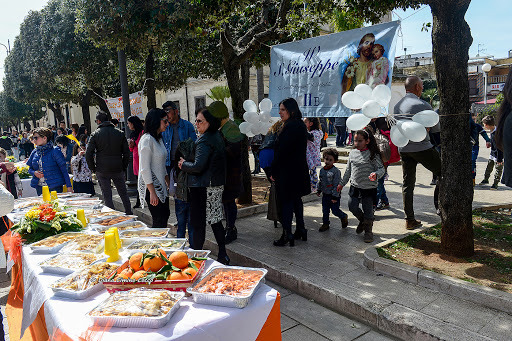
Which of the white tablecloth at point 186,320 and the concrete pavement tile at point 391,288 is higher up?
the white tablecloth at point 186,320

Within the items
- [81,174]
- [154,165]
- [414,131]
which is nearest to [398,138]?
[414,131]

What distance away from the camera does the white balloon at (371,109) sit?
423cm

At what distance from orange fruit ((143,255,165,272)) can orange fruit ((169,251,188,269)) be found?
80 mm

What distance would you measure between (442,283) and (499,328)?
2.23 ft

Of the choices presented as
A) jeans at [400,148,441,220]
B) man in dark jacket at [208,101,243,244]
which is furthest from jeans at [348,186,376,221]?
man in dark jacket at [208,101,243,244]

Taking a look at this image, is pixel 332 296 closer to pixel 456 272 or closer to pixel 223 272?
pixel 456 272

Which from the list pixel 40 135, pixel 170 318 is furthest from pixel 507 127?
pixel 40 135

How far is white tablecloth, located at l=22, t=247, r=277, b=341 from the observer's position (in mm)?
1894

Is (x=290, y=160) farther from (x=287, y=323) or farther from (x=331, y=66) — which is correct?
(x=287, y=323)

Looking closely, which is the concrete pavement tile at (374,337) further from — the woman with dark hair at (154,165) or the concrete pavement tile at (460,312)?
the woman with dark hair at (154,165)

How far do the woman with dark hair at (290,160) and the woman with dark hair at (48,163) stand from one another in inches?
147

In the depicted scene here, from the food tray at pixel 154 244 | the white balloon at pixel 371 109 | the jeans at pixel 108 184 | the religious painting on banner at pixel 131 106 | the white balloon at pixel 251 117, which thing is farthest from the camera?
the religious painting on banner at pixel 131 106

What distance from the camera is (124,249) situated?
312 cm

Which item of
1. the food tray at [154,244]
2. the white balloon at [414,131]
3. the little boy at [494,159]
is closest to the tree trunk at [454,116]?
the white balloon at [414,131]
